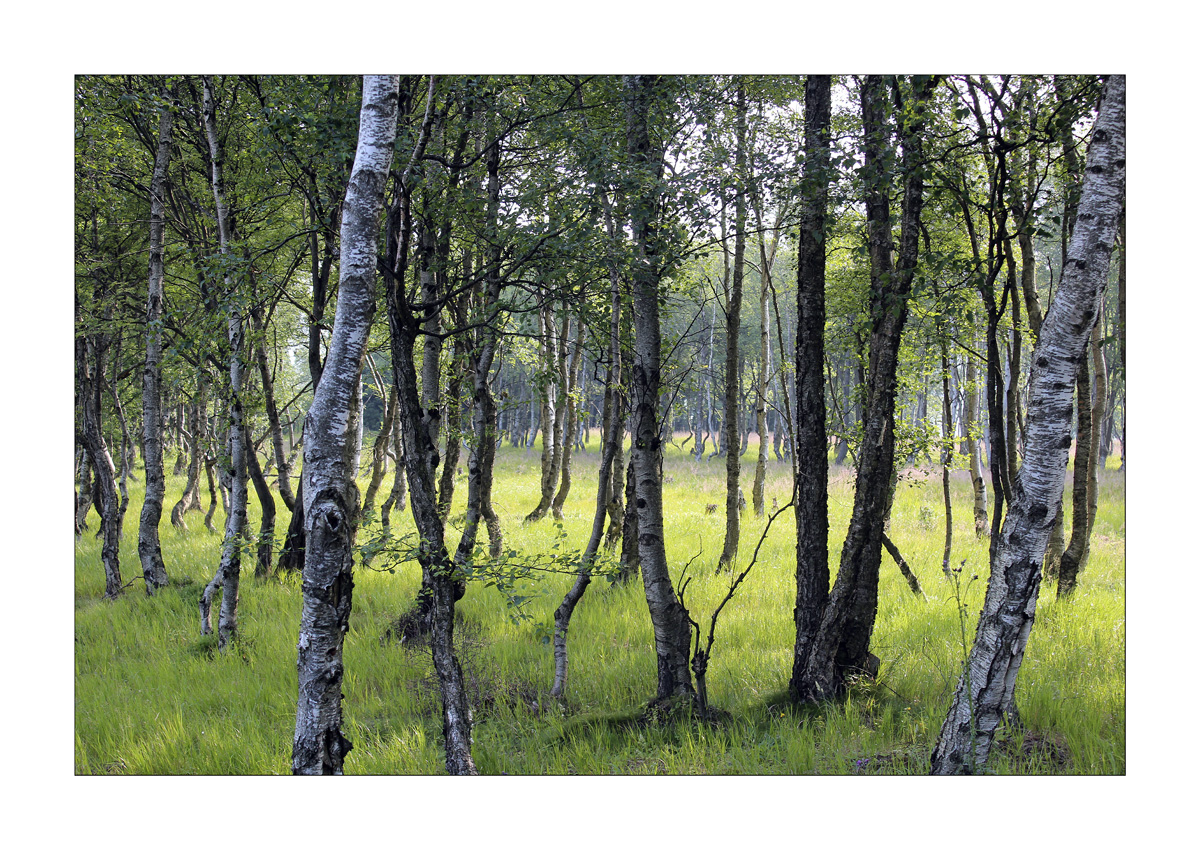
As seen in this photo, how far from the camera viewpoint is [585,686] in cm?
548

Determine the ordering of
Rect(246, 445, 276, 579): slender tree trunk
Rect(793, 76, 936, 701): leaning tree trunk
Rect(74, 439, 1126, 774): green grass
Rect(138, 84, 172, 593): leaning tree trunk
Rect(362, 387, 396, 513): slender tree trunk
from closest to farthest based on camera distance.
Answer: Rect(74, 439, 1126, 774): green grass < Rect(793, 76, 936, 701): leaning tree trunk < Rect(138, 84, 172, 593): leaning tree trunk < Rect(246, 445, 276, 579): slender tree trunk < Rect(362, 387, 396, 513): slender tree trunk

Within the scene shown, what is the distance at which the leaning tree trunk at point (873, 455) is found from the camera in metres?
4.32

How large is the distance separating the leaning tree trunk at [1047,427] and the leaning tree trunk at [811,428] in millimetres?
1486

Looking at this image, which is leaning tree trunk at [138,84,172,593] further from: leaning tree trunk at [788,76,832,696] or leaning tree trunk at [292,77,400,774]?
leaning tree trunk at [788,76,832,696]

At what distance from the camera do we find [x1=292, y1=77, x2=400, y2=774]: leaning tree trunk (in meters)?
2.99

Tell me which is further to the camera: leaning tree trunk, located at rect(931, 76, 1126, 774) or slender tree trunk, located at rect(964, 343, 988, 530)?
slender tree trunk, located at rect(964, 343, 988, 530)

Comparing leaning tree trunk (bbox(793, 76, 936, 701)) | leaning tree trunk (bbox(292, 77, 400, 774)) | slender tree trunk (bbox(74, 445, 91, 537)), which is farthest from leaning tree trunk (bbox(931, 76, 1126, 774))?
slender tree trunk (bbox(74, 445, 91, 537))

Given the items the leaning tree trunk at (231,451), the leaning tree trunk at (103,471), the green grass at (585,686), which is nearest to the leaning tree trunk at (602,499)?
the green grass at (585,686)

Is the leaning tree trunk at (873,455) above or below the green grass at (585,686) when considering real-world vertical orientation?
above

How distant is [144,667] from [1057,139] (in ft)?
29.1

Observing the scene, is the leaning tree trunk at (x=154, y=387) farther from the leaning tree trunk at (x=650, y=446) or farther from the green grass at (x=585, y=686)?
the leaning tree trunk at (x=650, y=446)

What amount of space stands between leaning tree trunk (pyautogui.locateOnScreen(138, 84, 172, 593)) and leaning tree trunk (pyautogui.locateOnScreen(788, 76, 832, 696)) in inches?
235
